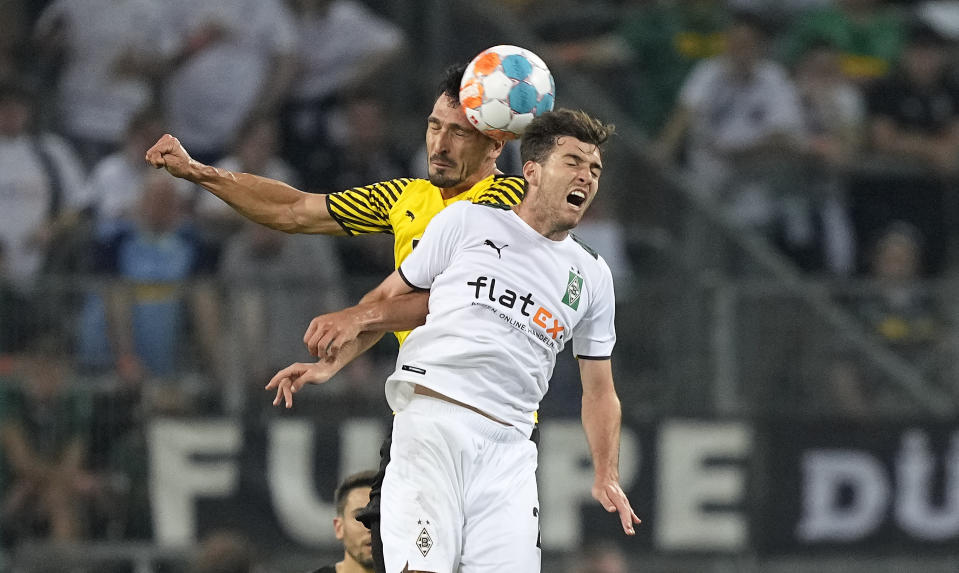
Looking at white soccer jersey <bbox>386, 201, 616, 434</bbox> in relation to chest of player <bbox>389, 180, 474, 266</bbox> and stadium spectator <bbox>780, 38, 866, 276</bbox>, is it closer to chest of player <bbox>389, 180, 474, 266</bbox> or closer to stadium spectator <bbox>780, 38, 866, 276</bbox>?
chest of player <bbox>389, 180, 474, 266</bbox>

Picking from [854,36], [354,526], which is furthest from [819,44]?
[354,526]

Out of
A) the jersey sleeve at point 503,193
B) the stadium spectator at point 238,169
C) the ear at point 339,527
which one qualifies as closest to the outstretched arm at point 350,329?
the jersey sleeve at point 503,193

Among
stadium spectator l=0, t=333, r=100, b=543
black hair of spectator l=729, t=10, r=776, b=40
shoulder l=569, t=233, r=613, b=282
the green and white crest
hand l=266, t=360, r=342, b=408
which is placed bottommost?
stadium spectator l=0, t=333, r=100, b=543

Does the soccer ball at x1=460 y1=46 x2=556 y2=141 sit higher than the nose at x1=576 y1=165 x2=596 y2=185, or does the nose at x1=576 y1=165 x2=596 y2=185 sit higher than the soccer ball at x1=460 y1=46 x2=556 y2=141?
the soccer ball at x1=460 y1=46 x2=556 y2=141

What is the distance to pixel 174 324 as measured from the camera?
11352 mm

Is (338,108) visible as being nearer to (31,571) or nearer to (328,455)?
(328,455)

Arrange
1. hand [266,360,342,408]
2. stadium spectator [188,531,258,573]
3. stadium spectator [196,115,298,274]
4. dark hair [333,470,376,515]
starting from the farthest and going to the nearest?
stadium spectator [196,115,298,274]
stadium spectator [188,531,258,573]
dark hair [333,470,376,515]
hand [266,360,342,408]

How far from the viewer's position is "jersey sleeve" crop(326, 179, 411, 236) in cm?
704

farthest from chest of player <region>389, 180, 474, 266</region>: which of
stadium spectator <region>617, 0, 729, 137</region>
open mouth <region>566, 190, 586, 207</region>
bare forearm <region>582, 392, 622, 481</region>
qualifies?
stadium spectator <region>617, 0, 729, 137</region>

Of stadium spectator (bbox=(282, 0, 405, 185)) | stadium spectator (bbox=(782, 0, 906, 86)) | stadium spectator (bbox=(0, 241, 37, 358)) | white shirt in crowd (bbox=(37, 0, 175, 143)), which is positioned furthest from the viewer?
stadium spectator (bbox=(782, 0, 906, 86))

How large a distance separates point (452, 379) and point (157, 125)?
644cm

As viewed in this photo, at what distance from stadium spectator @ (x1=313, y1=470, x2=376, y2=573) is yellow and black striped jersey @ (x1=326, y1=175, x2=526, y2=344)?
1.33 m

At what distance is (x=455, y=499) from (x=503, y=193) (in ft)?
4.14

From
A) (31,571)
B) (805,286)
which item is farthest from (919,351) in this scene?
(31,571)
